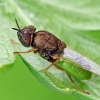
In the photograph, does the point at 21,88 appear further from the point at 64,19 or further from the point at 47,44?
the point at 64,19

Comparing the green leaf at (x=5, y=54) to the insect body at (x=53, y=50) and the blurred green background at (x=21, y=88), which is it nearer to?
the insect body at (x=53, y=50)

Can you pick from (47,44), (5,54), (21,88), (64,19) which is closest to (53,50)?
(47,44)

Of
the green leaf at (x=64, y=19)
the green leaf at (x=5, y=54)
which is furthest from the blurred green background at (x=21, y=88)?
the green leaf at (x=5, y=54)

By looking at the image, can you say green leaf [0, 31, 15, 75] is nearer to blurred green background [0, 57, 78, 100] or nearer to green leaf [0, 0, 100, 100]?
green leaf [0, 0, 100, 100]

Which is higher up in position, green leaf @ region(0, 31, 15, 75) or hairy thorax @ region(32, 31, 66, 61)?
green leaf @ region(0, 31, 15, 75)

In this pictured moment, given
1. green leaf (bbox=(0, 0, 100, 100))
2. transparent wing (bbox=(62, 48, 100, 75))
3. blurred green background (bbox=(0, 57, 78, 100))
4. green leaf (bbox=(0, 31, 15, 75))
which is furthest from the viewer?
blurred green background (bbox=(0, 57, 78, 100))

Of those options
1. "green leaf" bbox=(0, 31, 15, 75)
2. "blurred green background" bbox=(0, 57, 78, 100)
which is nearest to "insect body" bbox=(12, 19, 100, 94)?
"blurred green background" bbox=(0, 57, 78, 100)

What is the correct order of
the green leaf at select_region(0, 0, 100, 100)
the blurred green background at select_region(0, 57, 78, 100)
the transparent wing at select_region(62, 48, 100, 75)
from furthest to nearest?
the blurred green background at select_region(0, 57, 78, 100) < the green leaf at select_region(0, 0, 100, 100) < the transparent wing at select_region(62, 48, 100, 75)

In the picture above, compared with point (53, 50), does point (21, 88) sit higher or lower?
lower

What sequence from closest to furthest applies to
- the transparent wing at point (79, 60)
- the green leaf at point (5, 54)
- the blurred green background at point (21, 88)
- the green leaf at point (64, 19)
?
the green leaf at point (5, 54) < the transparent wing at point (79, 60) < the green leaf at point (64, 19) < the blurred green background at point (21, 88)
